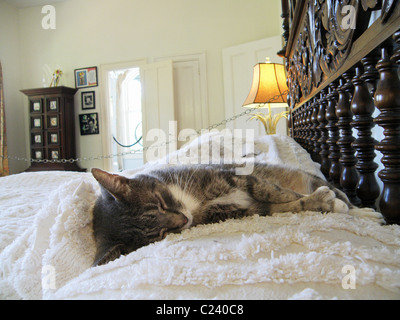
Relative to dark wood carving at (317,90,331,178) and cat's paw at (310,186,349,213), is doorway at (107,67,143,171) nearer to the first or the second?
dark wood carving at (317,90,331,178)

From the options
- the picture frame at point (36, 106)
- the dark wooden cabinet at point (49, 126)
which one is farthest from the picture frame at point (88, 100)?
the picture frame at point (36, 106)

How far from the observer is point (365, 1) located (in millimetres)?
564

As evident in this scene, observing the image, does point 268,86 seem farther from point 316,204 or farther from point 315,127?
point 316,204

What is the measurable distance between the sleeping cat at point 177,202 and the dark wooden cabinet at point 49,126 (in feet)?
14.4

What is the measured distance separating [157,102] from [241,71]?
1422 mm

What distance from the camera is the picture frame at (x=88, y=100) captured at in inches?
191

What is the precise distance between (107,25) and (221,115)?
259cm

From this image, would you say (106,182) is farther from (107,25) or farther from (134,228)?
(107,25)

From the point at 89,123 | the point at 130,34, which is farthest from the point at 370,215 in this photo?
the point at 89,123

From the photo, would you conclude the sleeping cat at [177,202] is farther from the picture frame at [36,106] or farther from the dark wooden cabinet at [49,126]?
the picture frame at [36,106]

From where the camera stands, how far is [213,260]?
1.44 feet

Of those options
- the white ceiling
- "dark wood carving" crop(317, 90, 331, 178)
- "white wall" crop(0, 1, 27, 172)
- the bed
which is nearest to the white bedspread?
the bed

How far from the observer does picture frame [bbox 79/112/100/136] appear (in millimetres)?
4863
